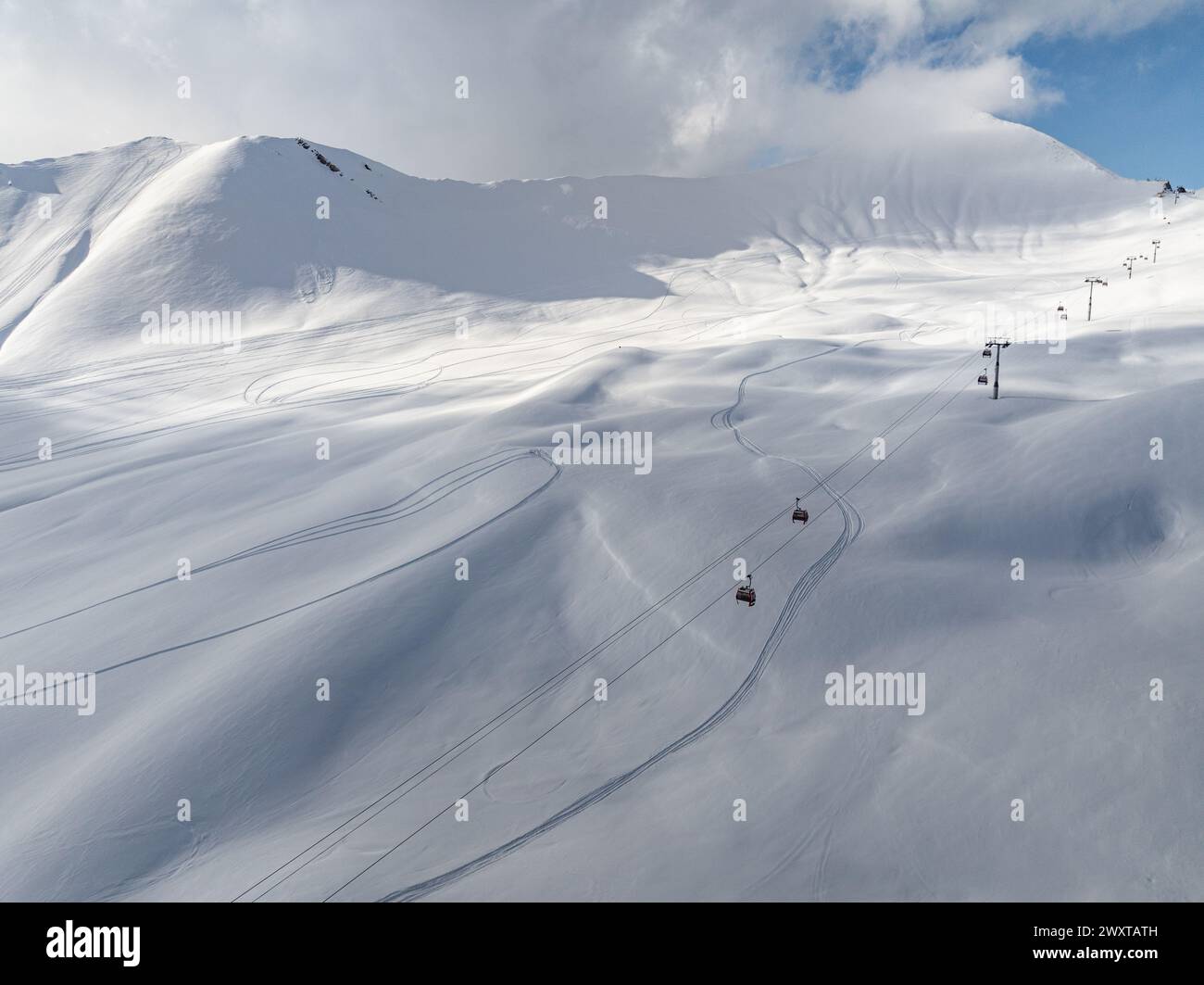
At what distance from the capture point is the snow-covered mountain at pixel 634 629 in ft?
35.1

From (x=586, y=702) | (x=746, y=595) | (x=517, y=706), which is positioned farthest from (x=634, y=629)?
(x=517, y=706)

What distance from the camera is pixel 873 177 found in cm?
13525

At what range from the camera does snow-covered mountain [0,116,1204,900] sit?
10.7m

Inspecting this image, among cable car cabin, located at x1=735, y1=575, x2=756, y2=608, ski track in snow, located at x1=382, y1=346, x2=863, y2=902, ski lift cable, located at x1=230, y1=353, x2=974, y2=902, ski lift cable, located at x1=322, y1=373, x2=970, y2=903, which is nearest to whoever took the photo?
ski track in snow, located at x1=382, y1=346, x2=863, y2=902

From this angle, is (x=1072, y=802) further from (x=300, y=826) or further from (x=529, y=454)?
(x=529, y=454)

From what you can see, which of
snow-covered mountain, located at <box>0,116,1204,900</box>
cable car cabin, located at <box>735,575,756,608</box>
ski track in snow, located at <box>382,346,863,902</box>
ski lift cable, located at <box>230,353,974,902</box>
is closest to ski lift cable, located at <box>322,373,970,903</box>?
snow-covered mountain, located at <box>0,116,1204,900</box>

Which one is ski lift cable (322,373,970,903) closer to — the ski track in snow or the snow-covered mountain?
the snow-covered mountain

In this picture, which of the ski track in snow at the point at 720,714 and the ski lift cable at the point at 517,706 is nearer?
the ski track in snow at the point at 720,714

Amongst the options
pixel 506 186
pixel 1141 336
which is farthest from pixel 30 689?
pixel 506 186

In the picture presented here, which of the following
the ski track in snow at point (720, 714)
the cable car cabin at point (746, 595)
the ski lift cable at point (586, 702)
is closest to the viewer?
the ski track in snow at point (720, 714)

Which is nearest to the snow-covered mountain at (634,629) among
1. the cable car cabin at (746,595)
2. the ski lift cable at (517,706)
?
the ski lift cable at (517,706)

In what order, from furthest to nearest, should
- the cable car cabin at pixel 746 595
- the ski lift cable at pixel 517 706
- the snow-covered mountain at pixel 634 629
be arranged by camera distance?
the cable car cabin at pixel 746 595
the ski lift cable at pixel 517 706
the snow-covered mountain at pixel 634 629

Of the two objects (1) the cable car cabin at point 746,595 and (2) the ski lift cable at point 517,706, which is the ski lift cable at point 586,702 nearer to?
(2) the ski lift cable at point 517,706

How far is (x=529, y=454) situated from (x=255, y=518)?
9418 mm
